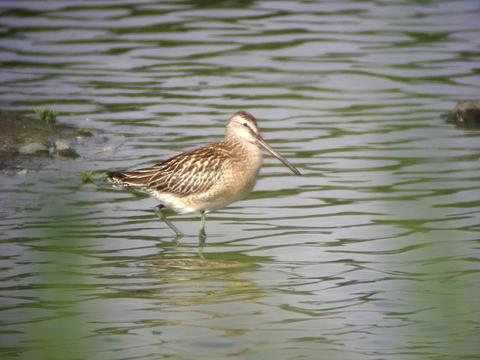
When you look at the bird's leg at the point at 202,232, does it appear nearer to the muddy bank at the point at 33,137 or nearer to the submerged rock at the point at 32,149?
the muddy bank at the point at 33,137

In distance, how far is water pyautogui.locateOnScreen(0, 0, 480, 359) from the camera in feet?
26.4

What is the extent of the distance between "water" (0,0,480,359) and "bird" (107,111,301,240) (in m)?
0.32

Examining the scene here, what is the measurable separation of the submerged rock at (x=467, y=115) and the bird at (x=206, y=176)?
12.7ft

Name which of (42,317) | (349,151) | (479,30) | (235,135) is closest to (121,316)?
(42,317)

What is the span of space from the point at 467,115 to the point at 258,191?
10.9ft

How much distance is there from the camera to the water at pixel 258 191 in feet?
26.4

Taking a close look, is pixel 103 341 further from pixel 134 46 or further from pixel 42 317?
pixel 134 46

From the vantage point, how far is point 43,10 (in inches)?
813

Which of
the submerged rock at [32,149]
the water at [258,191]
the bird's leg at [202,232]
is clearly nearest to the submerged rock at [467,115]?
the water at [258,191]

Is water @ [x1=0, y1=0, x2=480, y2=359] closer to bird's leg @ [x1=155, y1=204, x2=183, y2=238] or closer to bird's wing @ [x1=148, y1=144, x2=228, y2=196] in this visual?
bird's leg @ [x1=155, y1=204, x2=183, y2=238]

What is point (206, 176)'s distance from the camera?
11242 mm

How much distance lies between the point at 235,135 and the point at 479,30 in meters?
8.11

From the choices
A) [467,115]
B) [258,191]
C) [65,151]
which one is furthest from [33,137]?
[467,115]

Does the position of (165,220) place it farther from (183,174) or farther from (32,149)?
(32,149)
